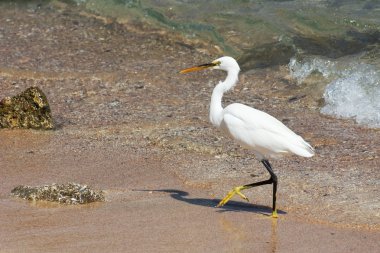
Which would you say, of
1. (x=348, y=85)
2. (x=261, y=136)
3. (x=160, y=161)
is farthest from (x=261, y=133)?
(x=348, y=85)

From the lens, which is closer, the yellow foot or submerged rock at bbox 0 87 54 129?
the yellow foot

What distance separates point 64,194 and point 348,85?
4.87m

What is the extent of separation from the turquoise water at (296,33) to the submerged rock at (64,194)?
12.8 ft

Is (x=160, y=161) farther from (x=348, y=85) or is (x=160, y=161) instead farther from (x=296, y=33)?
(x=296, y=33)

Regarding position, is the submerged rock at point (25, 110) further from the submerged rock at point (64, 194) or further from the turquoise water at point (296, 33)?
the turquoise water at point (296, 33)

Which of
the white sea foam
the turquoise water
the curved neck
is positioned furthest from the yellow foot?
the turquoise water

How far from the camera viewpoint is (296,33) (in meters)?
13.2

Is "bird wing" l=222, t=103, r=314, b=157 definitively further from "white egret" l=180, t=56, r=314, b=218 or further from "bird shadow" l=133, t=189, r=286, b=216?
"bird shadow" l=133, t=189, r=286, b=216

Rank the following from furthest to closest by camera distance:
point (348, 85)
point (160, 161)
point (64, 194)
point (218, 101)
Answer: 1. point (348, 85)
2. point (160, 161)
3. point (218, 101)
4. point (64, 194)

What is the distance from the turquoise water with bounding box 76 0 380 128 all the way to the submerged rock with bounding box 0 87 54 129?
3.22 meters

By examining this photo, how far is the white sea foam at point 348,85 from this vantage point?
32.3 ft

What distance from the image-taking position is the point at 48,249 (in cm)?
579

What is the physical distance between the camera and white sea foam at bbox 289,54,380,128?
32.3ft

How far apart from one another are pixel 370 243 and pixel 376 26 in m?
7.81
